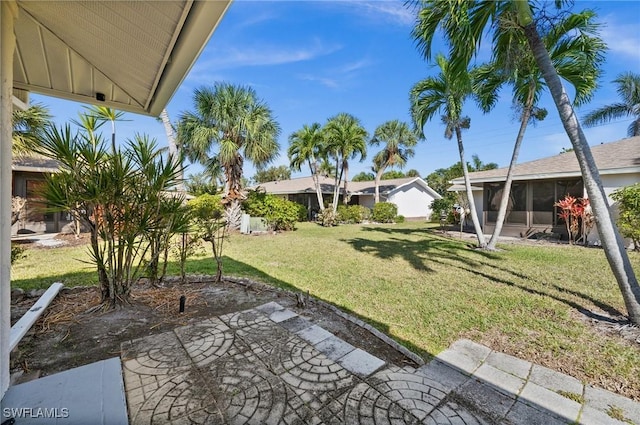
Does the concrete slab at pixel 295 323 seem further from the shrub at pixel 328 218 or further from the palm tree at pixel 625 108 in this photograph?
the palm tree at pixel 625 108

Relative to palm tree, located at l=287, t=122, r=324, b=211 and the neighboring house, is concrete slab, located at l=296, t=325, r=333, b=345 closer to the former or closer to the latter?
the neighboring house

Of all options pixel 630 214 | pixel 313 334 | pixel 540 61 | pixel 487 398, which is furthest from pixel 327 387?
pixel 630 214

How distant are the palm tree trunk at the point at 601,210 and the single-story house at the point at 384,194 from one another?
2116cm

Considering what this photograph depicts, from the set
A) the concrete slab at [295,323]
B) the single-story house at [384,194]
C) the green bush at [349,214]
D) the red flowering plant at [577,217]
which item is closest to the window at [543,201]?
the red flowering plant at [577,217]

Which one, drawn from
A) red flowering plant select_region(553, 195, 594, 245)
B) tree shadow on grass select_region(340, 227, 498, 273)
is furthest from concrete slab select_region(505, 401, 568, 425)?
red flowering plant select_region(553, 195, 594, 245)

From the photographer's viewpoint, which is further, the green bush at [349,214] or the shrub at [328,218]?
the green bush at [349,214]

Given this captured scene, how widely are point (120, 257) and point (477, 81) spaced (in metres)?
10.4

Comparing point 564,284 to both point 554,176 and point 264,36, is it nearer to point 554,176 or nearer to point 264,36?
point 554,176

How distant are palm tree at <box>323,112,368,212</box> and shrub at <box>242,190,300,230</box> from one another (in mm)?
5695

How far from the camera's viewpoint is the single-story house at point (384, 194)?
2597 cm

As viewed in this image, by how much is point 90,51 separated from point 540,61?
5.84 meters

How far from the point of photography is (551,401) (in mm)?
2260

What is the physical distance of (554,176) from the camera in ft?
37.1
